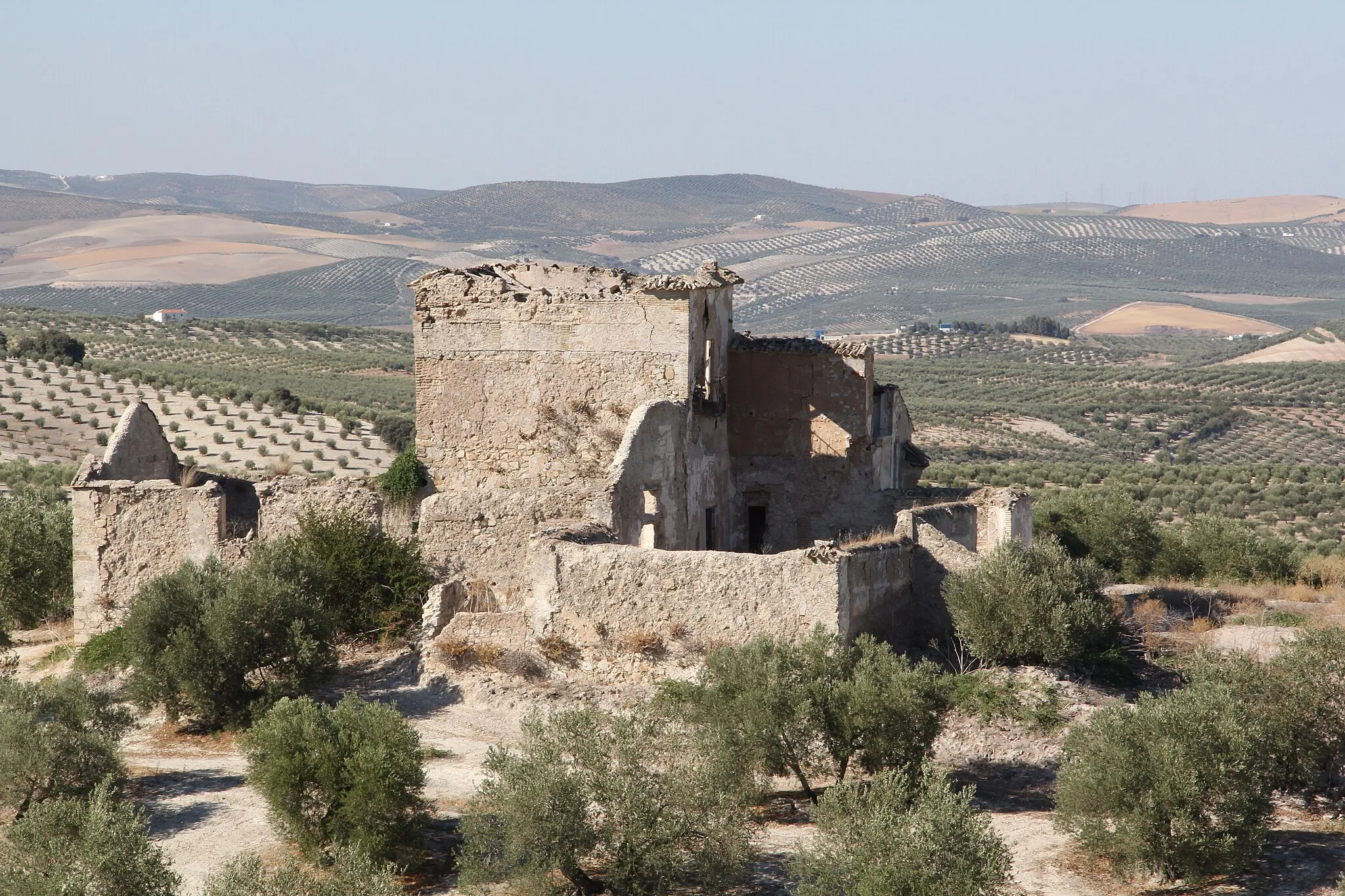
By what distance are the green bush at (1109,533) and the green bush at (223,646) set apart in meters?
12.6

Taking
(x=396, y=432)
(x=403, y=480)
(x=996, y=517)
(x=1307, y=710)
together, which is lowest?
(x=396, y=432)

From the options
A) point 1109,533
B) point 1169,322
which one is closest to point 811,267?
point 1169,322

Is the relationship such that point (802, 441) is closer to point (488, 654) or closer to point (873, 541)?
point (873, 541)

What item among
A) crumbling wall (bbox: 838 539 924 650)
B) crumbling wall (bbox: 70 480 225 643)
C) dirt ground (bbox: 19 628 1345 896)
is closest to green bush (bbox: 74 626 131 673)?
dirt ground (bbox: 19 628 1345 896)

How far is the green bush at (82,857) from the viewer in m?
11.3

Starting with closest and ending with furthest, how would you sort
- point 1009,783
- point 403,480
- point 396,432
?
point 1009,783, point 403,480, point 396,432

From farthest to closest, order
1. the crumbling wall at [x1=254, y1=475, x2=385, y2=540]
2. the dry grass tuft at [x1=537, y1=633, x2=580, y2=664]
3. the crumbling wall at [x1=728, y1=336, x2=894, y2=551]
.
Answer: the crumbling wall at [x1=728, y1=336, x2=894, y2=551], the crumbling wall at [x1=254, y1=475, x2=385, y2=540], the dry grass tuft at [x1=537, y1=633, x2=580, y2=664]

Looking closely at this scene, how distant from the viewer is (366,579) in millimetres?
18828

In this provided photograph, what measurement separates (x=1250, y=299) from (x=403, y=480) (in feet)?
495

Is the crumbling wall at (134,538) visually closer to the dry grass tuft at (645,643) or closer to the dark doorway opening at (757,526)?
the dry grass tuft at (645,643)

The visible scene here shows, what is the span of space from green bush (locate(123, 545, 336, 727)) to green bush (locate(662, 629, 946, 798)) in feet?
14.7

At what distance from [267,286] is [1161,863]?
140 meters

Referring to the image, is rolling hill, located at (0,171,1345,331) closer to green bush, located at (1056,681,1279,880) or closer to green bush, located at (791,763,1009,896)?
green bush, located at (1056,681,1279,880)

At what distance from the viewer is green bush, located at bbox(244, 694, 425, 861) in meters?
12.7
